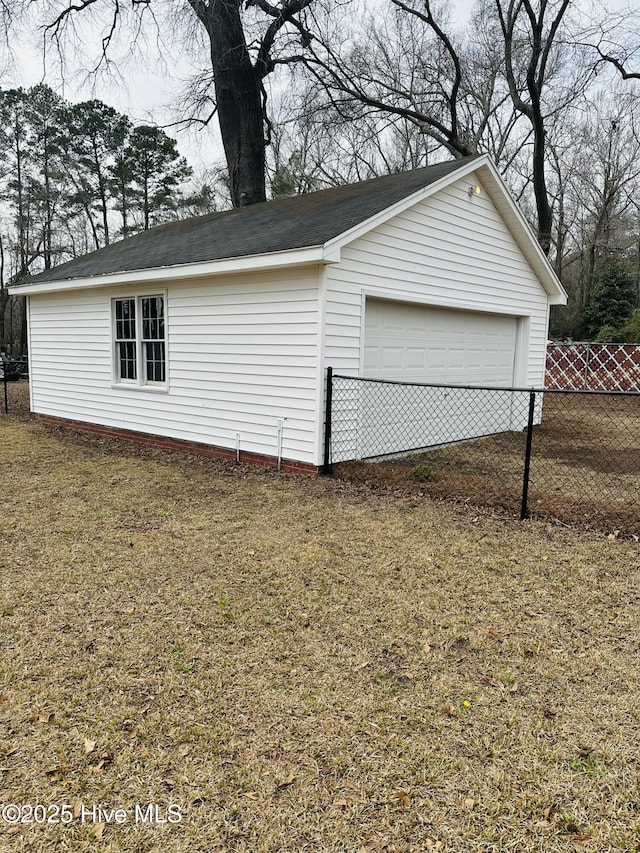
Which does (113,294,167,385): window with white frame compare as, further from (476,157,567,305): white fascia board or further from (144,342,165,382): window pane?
(476,157,567,305): white fascia board

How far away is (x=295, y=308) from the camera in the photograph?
6.46 meters

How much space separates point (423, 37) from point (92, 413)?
17468 millimetres

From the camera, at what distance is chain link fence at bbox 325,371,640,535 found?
18.0ft

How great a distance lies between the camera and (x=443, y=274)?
26.1ft

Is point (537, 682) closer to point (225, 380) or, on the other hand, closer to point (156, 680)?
point (156, 680)

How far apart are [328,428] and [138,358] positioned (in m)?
3.80

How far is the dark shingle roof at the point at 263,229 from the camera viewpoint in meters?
6.61

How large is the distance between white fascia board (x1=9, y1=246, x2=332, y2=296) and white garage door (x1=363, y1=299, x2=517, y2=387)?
4.48ft

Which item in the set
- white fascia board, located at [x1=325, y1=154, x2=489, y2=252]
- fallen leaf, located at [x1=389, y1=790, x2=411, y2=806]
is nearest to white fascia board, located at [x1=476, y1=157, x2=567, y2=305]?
white fascia board, located at [x1=325, y1=154, x2=489, y2=252]

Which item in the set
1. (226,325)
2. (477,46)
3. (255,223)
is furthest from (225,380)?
(477,46)

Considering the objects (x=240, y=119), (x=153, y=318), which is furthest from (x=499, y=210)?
(x=240, y=119)

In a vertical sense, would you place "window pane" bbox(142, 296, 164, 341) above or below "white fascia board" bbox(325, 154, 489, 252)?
below

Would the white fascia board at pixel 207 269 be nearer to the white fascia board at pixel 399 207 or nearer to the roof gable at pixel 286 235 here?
the roof gable at pixel 286 235

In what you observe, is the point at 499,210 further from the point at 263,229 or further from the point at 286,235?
the point at 286,235
